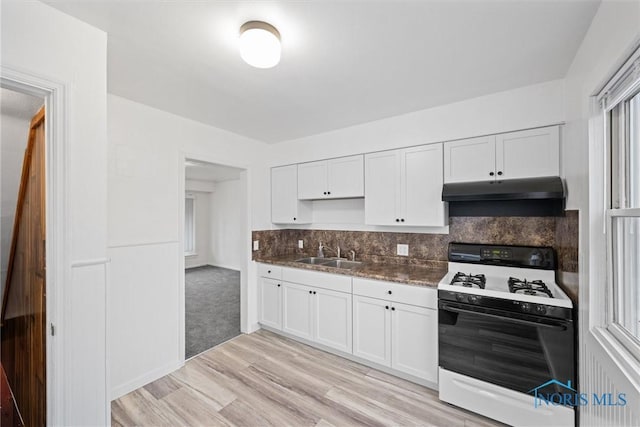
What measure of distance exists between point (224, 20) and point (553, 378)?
284 centimetres

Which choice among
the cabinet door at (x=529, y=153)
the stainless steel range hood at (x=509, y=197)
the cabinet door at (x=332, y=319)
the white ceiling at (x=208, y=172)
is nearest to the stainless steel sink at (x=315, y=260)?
the cabinet door at (x=332, y=319)

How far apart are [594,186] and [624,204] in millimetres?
167

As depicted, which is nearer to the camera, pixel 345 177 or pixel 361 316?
pixel 361 316

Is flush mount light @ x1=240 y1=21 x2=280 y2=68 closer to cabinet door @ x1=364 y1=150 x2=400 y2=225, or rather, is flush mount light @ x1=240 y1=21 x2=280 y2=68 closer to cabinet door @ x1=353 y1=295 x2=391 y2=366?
cabinet door @ x1=364 y1=150 x2=400 y2=225

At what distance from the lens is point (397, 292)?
2.31 meters

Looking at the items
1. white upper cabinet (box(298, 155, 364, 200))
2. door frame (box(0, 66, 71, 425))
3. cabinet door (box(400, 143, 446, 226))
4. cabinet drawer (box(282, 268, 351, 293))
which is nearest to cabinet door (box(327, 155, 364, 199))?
white upper cabinet (box(298, 155, 364, 200))

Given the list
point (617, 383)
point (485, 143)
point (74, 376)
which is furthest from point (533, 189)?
point (74, 376)

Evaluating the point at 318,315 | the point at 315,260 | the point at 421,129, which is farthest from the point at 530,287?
the point at 315,260

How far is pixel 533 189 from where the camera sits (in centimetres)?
193

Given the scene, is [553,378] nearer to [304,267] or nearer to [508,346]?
[508,346]

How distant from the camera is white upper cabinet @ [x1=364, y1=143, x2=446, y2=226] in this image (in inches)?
97.0

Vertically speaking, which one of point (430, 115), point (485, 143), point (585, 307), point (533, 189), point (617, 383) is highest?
point (430, 115)

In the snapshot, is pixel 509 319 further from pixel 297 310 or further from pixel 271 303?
pixel 271 303

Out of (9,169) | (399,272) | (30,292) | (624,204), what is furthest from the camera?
(399,272)
